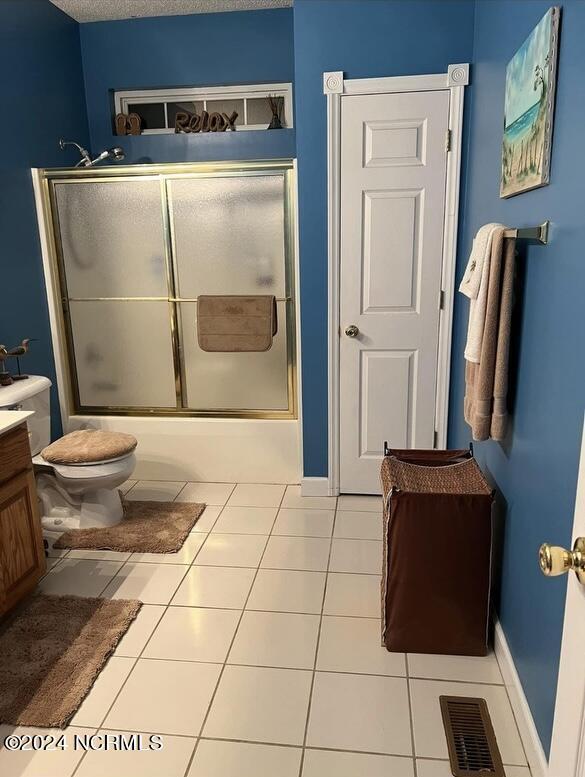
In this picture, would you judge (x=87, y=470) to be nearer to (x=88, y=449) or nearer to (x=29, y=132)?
(x=88, y=449)

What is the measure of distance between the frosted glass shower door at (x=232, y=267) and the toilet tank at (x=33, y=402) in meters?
0.83

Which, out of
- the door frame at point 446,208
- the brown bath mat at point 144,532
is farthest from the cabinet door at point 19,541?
the door frame at point 446,208

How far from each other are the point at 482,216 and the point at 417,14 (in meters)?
1.03

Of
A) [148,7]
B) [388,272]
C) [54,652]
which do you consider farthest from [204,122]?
[54,652]

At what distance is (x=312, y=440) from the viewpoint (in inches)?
128

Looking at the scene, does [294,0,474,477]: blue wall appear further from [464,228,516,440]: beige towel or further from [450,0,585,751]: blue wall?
[464,228,516,440]: beige towel

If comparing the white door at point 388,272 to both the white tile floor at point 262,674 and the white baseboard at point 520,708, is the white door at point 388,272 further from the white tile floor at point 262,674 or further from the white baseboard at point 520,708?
the white baseboard at point 520,708

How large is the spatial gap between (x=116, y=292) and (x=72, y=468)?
3.75 feet

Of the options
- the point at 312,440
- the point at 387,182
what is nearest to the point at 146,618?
the point at 312,440

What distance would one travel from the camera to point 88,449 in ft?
9.27

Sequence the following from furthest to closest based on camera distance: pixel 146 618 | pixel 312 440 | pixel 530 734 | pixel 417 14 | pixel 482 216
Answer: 1. pixel 312 440
2. pixel 417 14
3. pixel 482 216
4. pixel 146 618
5. pixel 530 734

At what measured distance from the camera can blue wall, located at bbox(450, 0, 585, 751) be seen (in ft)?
4.44

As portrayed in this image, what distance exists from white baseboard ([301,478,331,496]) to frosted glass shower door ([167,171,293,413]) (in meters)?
0.44

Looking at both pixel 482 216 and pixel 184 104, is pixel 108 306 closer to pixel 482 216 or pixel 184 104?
pixel 184 104
